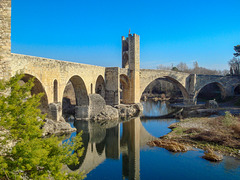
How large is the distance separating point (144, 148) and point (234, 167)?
4360 mm

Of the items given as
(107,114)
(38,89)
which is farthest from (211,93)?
(38,89)

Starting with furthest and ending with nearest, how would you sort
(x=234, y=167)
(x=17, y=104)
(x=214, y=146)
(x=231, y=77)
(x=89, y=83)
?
(x=231, y=77) → (x=89, y=83) → (x=214, y=146) → (x=234, y=167) → (x=17, y=104)

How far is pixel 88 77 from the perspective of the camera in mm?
17906

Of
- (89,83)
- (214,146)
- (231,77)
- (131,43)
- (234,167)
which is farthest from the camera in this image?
(231,77)

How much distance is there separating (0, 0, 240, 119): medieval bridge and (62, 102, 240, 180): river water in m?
4.02

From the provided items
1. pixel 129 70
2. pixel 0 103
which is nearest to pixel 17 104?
pixel 0 103

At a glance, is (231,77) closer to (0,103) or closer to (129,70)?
(129,70)

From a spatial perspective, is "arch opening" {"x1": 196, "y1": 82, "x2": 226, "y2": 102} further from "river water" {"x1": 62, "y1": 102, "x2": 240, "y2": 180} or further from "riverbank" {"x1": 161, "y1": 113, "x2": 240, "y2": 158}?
"river water" {"x1": 62, "y1": 102, "x2": 240, "y2": 180}

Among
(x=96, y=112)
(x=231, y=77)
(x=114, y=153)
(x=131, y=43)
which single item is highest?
(x=131, y=43)

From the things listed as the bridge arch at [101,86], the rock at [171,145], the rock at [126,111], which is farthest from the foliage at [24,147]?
the bridge arch at [101,86]

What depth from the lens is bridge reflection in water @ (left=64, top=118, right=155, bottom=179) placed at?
30.8 feet

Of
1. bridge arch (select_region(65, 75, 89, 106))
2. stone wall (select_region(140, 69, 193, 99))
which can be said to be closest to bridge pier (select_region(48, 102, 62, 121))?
bridge arch (select_region(65, 75, 89, 106))

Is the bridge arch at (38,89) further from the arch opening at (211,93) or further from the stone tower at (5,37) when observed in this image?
the arch opening at (211,93)

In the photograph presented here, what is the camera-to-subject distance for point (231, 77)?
1268 inches
